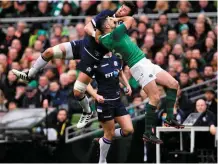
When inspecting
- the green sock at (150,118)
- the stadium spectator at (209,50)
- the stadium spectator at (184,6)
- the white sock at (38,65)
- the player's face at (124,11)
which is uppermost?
the stadium spectator at (184,6)

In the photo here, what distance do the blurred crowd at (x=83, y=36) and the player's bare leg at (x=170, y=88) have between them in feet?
13.8

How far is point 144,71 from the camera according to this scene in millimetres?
15453

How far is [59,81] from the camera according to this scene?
22781 millimetres

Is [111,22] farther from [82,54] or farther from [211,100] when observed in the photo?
[211,100]

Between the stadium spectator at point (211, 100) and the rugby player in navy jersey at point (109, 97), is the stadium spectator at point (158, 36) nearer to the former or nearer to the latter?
the stadium spectator at point (211, 100)

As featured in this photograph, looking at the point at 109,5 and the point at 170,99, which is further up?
the point at 109,5

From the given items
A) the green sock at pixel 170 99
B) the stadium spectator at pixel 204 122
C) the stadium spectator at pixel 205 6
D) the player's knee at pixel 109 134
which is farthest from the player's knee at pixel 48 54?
the stadium spectator at pixel 205 6

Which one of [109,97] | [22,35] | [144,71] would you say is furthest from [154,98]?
[22,35]

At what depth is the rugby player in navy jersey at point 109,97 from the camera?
16938 millimetres

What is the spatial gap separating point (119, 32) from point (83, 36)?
837cm

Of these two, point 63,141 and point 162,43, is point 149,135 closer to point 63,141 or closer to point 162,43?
point 63,141

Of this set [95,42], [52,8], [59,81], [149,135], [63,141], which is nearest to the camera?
[149,135]

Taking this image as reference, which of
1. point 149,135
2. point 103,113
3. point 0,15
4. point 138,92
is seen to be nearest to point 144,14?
point 138,92

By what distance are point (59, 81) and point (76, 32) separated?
9.00 feet
